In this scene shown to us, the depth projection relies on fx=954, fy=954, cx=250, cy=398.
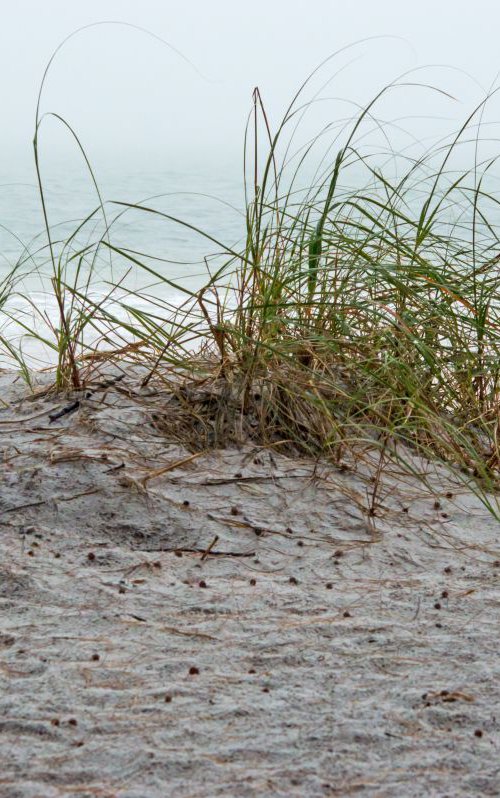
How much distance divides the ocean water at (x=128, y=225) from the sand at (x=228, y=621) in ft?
11.8

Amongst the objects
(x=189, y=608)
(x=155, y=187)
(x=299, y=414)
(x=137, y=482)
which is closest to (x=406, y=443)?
(x=299, y=414)

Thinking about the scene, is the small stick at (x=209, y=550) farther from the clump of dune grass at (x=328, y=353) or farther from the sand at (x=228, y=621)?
the clump of dune grass at (x=328, y=353)

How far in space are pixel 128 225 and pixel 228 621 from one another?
7.20 metres

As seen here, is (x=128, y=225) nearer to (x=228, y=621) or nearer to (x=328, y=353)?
(x=328, y=353)

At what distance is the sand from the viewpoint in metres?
1.40

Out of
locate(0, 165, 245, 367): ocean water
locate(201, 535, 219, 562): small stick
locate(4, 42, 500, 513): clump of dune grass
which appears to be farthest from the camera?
locate(0, 165, 245, 367): ocean water

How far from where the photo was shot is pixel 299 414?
97.7 inches

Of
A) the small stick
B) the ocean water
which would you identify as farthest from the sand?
the ocean water

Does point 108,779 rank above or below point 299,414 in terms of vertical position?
below

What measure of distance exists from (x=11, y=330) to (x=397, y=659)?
486cm

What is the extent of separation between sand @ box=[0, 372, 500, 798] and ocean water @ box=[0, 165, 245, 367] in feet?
11.8

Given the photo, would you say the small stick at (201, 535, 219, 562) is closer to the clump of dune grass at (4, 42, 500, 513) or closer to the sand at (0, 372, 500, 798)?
the sand at (0, 372, 500, 798)

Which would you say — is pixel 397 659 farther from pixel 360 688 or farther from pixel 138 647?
pixel 138 647

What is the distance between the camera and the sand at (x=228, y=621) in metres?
1.40
